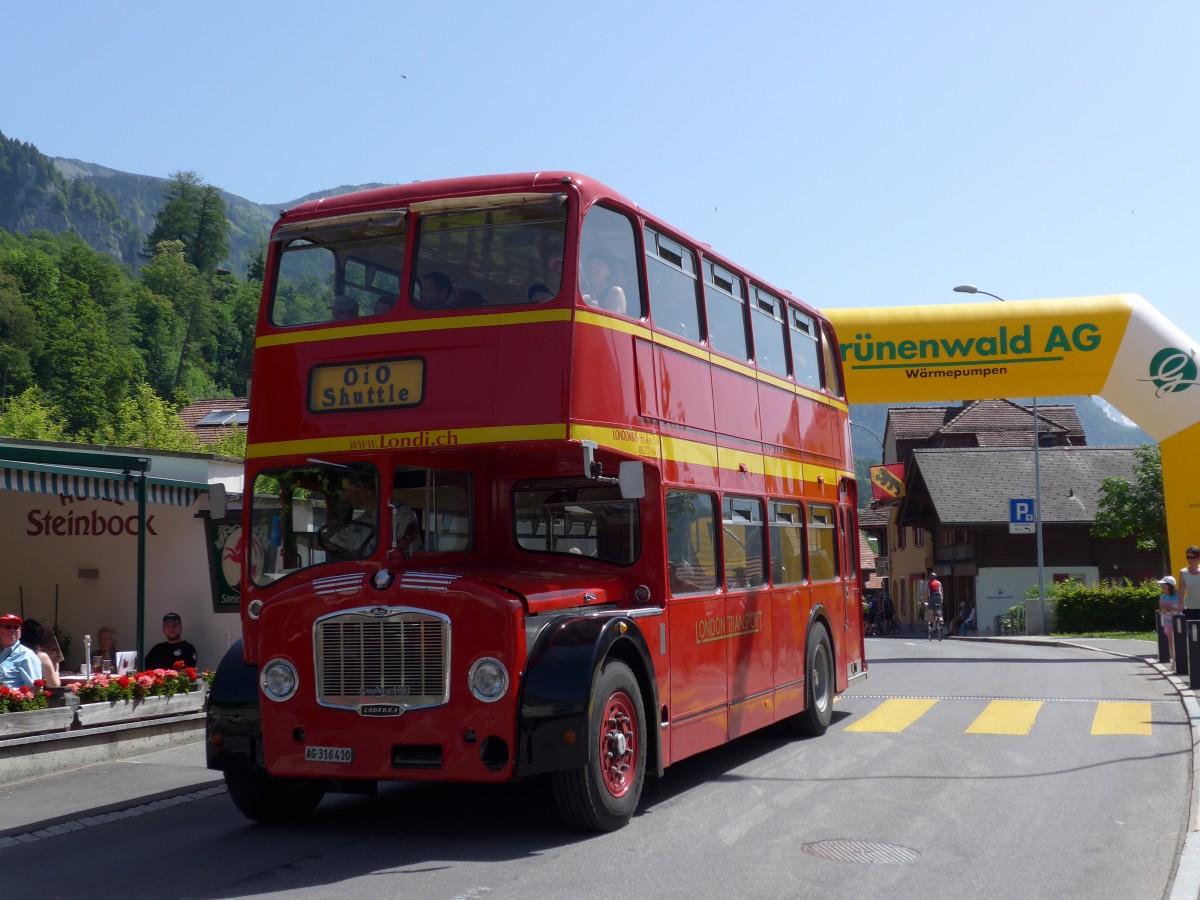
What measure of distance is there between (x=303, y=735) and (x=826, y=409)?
8254 mm

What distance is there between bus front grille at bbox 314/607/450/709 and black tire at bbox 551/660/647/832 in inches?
35.9

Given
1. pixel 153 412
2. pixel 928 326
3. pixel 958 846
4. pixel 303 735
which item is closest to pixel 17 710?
pixel 303 735

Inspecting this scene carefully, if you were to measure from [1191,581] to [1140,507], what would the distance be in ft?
108

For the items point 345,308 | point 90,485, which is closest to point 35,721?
point 90,485

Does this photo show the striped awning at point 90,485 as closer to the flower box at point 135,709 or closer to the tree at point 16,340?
the flower box at point 135,709

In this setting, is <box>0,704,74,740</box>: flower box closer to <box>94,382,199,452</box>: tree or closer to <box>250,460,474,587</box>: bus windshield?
<box>250,460,474,587</box>: bus windshield

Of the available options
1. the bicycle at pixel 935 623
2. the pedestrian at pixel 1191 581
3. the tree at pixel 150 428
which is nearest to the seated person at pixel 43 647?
the pedestrian at pixel 1191 581

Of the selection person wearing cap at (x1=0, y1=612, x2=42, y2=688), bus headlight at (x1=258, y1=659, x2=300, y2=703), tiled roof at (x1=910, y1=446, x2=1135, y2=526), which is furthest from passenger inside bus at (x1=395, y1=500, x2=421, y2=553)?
tiled roof at (x1=910, y1=446, x2=1135, y2=526)

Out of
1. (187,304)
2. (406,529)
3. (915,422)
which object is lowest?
(406,529)

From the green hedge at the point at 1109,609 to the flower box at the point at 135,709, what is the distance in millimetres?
34546

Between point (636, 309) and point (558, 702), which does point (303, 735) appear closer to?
point (558, 702)

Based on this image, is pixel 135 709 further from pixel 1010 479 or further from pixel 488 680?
pixel 1010 479

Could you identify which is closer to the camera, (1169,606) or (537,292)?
(537,292)

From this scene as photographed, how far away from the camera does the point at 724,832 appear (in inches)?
344
